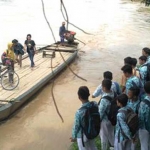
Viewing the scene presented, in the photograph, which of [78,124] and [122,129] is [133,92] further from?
[78,124]

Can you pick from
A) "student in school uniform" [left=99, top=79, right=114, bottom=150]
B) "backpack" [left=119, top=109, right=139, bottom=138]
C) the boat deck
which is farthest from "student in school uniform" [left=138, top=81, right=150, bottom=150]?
the boat deck

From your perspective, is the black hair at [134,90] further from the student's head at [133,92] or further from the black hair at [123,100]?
the black hair at [123,100]

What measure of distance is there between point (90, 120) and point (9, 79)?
213 inches

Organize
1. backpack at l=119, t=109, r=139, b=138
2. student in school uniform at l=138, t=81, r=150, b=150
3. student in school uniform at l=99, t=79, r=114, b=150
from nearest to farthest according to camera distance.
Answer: backpack at l=119, t=109, r=139, b=138
student in school uniform at l=138, t=81, r=150, b=150
student in school uniform at l=99, t=79, r=114, b=150

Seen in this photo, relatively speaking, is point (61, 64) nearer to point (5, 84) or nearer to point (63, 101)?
point (63, 101)

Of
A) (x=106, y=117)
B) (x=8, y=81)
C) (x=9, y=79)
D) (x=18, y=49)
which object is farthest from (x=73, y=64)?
(x=106, y=117)

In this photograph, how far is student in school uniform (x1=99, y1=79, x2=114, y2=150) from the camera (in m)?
4.93

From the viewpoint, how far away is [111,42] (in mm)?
21734

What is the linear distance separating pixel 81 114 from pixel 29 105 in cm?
590

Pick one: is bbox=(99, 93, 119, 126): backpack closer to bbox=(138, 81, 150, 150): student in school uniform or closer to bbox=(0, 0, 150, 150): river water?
Answer: bbox=(138, 81, 150, 150): student in school uniform

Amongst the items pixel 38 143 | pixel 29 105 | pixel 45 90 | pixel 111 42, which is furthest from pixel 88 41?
pixel 38 143

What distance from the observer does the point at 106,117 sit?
16.8 feet

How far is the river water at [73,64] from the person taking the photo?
27.3 feet

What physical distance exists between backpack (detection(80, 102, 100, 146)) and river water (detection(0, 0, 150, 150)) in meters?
3.25
